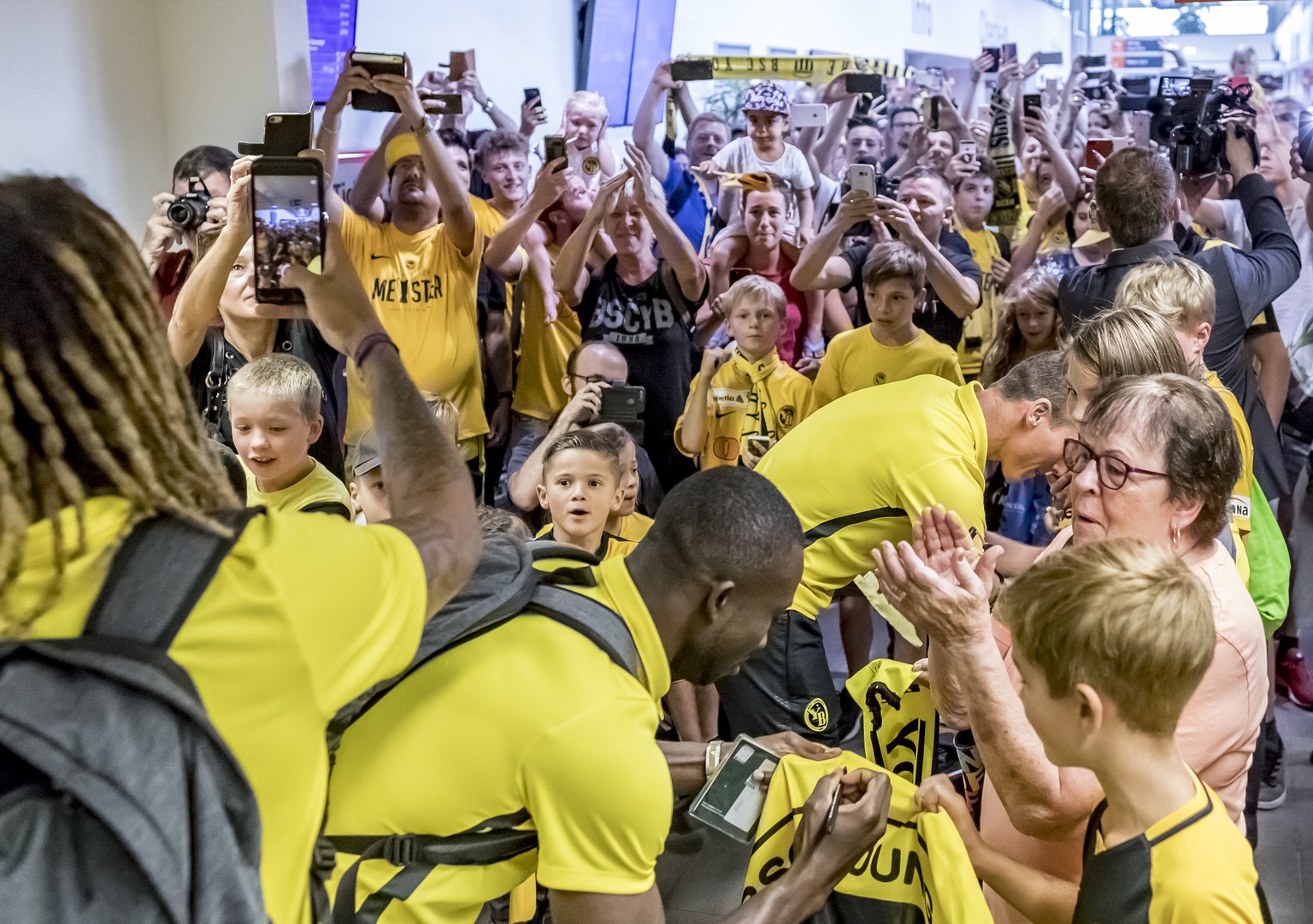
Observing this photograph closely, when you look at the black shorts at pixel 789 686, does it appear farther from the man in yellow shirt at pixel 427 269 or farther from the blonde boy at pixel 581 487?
the man in yellow shirt at pixel 427 269

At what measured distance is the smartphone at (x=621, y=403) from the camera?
386 centimetres

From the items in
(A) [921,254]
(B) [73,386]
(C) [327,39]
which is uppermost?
(C) [327,39]

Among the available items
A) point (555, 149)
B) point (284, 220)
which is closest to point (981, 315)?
point (555, 149)

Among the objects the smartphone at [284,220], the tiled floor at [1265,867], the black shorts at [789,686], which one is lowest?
the tiled floor at [1265,867]

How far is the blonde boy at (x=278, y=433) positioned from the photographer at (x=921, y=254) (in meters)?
2.21

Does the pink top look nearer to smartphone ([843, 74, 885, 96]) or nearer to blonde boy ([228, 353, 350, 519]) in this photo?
blonde boy ([228, 353, 350, 519])

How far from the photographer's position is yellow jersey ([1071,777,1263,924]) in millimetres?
1336

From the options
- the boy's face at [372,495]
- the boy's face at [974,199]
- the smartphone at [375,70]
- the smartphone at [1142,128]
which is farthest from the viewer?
the boy's face at [974,199]

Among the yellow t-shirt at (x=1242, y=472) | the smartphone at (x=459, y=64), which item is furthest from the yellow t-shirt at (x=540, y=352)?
the yellow t-shirt at (x=1242, y=472)

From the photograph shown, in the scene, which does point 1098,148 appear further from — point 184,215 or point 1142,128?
point 184,215

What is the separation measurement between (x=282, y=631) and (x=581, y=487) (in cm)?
215

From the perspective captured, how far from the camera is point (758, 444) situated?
3.90 meters

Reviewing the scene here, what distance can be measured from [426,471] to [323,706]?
14.2 inches

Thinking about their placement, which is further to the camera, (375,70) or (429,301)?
(429,301)
